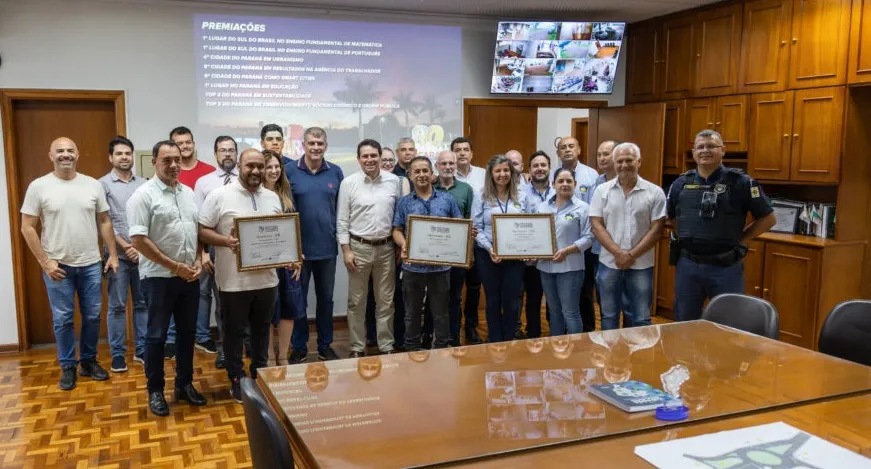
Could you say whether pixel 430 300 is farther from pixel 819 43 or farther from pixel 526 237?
pixel 819 43

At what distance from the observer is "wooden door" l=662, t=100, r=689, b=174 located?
5.93 m

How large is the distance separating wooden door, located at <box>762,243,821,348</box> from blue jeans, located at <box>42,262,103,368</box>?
4678 millimetres

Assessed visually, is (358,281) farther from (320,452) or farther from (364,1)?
(320,452)

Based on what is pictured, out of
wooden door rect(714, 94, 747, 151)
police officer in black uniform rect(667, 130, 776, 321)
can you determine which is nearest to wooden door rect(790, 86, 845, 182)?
wooden door rect(714, 94, 747, 151)

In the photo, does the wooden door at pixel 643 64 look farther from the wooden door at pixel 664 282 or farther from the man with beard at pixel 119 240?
the man with beard at pixel 119 240

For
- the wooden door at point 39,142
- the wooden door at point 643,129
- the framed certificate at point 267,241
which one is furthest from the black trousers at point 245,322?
the wooden door at point 643,129

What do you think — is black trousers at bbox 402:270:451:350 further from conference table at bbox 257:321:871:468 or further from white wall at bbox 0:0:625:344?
white wall at bbox 0:0:625:344

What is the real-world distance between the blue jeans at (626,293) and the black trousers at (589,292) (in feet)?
2.49

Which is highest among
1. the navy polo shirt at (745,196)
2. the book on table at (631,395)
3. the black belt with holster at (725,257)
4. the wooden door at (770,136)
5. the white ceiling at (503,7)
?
the white ceiling at (503,7)

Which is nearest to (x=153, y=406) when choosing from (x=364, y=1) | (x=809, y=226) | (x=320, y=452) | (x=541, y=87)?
(x=320, y=452)

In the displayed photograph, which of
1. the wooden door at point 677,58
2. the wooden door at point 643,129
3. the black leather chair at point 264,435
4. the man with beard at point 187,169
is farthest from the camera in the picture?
the wooden door at point 643,129

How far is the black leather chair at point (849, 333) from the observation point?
103 inches

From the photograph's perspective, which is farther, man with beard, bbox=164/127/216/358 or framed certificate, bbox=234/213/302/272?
man with beard, bbox=164/127/216/358

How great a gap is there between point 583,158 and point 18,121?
18.2ft
